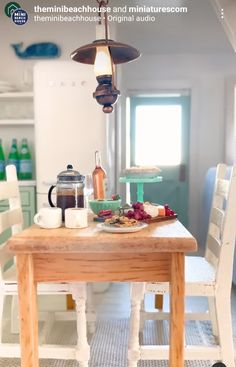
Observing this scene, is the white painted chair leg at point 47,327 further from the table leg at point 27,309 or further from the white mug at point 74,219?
the white mug at point 74,219

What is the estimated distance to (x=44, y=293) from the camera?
4.91ft

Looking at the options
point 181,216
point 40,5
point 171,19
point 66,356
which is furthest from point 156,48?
point 66,356

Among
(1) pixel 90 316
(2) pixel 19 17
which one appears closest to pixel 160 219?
(1) pixel 90 316

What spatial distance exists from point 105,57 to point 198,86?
2.93m

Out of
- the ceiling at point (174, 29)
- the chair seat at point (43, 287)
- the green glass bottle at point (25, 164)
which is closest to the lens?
the chair seat at point (43, 287)

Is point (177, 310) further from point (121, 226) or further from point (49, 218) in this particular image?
point (49, 218)

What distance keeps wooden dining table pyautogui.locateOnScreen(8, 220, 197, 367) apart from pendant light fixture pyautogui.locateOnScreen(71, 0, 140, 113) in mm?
672

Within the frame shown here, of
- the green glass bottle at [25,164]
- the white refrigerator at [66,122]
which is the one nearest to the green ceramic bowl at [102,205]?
the white refrigerator at [66,122]

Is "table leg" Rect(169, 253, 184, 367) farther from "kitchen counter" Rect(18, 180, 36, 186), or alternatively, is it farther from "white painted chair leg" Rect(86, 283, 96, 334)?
"kitchen counter" Rect(18, 180, 36, 186)

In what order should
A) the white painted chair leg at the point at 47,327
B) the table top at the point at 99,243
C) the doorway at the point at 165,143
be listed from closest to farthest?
the table top at the point at 99,243
the white painted chair leg at the point at 47,327
the doorway at the point at 165,143

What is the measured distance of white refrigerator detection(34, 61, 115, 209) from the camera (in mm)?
2572

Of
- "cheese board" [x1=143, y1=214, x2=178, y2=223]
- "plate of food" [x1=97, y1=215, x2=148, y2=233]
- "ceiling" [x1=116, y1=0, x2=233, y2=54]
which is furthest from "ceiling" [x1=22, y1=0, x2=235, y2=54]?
"plate of food" [x1=97, y1=215, x2=148, y2=233]

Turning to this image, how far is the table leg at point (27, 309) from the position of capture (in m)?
1.01

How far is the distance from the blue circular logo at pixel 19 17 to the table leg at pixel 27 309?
2.63 m
